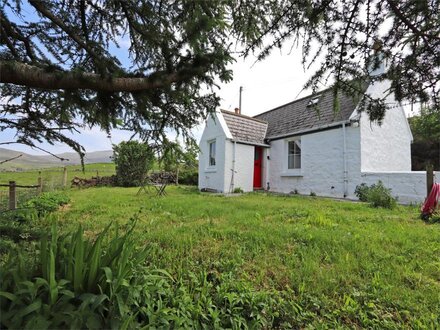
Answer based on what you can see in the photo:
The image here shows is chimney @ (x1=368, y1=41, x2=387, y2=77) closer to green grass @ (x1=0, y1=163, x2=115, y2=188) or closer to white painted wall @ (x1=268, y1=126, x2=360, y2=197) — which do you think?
green grass @ (x1=0, y1=163, x2=115, y2=188)

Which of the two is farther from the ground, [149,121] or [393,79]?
[393,79]

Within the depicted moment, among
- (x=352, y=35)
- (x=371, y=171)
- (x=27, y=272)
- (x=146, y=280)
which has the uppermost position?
(x=352, y=35)

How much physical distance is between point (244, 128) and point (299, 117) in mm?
2678

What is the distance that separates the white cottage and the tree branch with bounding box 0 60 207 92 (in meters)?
8.25

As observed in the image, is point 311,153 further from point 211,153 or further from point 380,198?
point 211,153

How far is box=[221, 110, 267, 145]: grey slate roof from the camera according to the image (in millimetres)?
12273

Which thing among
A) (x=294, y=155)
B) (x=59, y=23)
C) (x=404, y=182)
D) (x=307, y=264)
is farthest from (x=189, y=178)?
(x=59, y=23)

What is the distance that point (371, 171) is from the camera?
9508mm

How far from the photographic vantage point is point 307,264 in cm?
311

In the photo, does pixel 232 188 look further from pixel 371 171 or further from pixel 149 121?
pixel 149 121

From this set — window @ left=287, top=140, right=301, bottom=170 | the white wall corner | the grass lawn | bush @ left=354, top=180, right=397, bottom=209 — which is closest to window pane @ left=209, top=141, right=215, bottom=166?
the white wall corner

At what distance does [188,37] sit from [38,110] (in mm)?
1616

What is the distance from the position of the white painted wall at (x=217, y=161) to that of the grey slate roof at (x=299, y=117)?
283 cm

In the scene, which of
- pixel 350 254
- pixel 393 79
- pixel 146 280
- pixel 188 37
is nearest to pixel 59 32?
pixel 188 37
